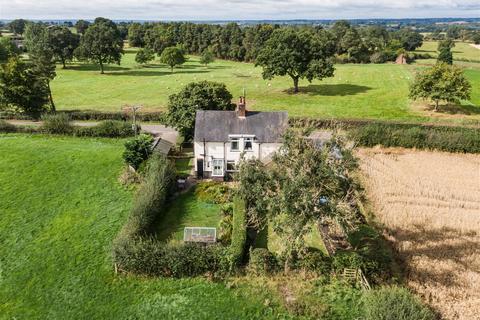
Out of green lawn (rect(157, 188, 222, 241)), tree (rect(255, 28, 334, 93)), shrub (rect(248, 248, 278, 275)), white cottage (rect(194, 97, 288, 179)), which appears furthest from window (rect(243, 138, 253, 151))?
tree (rect(255, 28, 334, 93))

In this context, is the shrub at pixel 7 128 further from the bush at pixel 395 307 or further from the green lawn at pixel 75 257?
the bush at pixel 395 307

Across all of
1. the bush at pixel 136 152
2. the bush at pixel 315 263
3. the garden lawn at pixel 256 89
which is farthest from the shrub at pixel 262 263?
the garden lawn at pixel 256 89

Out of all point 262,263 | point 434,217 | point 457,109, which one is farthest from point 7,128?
point 457,109

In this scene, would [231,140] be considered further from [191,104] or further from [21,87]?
[21,87]

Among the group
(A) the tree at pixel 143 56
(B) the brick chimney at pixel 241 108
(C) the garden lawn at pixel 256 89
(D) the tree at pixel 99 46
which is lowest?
(C) the garden lawn at pixel 256 89

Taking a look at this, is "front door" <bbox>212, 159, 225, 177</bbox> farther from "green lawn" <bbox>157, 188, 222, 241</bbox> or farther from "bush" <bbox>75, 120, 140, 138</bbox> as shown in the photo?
"bush" <bbox>75, 120, 140, 138</bbox>

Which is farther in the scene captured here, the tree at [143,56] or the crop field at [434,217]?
the tree at [143,56]

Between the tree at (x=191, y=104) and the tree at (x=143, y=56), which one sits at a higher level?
the tree at (x=143, y=56)
